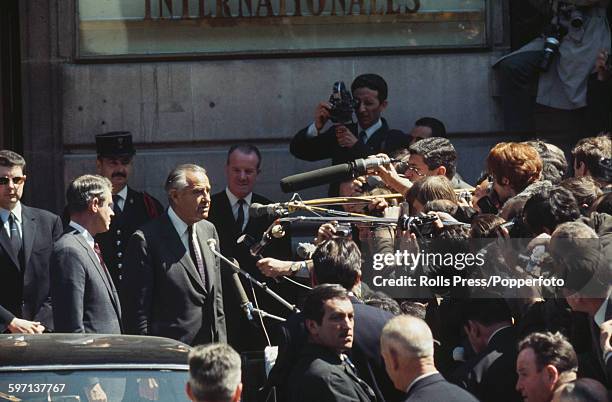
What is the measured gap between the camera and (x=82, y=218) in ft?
30.7

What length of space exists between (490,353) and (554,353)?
30.5 inches

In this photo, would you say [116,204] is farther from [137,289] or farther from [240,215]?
[137,289]

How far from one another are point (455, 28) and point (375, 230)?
4.22m

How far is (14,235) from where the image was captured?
9.92m

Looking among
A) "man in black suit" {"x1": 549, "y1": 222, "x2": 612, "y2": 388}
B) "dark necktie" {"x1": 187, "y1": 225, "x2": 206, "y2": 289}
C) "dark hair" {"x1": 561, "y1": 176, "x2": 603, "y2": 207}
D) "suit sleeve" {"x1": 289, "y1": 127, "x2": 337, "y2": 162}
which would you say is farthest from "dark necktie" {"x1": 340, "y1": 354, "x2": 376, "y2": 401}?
"suit sleeve" {"x1": 289, "y1": 127, "x2": 337, "y2": 162}

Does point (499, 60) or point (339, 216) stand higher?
point (499, 60)

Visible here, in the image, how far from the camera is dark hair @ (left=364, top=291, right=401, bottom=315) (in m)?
8.00

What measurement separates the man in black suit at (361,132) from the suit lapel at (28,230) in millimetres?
2335

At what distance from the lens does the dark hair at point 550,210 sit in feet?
25.1

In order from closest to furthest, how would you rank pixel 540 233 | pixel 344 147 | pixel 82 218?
pixel 540 233 → pixel 82 218 → pixel 344 147

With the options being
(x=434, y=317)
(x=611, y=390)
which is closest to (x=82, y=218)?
(x=434, y=317)

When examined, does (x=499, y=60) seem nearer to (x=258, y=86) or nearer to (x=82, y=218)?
(x=258, y=86)

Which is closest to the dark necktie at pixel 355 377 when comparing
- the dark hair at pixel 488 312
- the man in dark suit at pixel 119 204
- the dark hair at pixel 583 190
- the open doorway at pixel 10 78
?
the dark hair at pixel 488 312

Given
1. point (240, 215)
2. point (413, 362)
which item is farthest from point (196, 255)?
point (413, 362)
